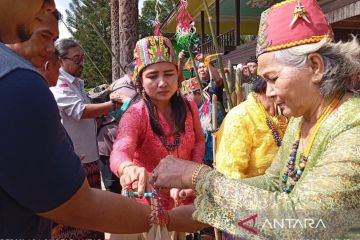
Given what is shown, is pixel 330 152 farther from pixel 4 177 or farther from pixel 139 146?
pixel 139 146

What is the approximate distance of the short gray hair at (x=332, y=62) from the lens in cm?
148

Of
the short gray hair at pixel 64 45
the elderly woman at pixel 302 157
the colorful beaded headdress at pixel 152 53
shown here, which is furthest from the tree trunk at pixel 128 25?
the elderly woman at pixel 302 157

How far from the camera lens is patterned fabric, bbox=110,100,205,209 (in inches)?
89.2

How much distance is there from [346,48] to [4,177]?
4.30ft

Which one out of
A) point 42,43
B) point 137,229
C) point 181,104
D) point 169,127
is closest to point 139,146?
point 169,127

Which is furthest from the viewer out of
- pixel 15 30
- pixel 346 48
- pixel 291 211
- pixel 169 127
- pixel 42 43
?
pixel 169 127

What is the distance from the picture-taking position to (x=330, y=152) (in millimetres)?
1338

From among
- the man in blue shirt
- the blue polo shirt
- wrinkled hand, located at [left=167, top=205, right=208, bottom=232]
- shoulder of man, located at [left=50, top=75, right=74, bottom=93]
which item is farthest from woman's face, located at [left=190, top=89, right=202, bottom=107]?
the blue polo shirt

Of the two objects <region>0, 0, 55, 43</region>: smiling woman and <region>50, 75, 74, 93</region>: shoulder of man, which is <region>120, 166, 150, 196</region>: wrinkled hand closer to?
<region>0, 0, 55, 43</region>: smiling woman

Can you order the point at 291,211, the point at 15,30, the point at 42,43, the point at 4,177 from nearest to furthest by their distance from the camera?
the point at 4,177 → the point at 15,30 → the point at 291,211 → the point at 42,43

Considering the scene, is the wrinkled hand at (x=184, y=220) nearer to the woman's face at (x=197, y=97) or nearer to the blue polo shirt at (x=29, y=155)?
the blue polo shirt at (x=29, y=155)

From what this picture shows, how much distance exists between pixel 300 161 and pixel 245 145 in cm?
76

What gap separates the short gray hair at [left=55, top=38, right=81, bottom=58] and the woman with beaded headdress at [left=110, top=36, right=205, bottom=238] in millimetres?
1224

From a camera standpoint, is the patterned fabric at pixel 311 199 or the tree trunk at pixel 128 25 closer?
the patterned fabric at pixel 311 199
